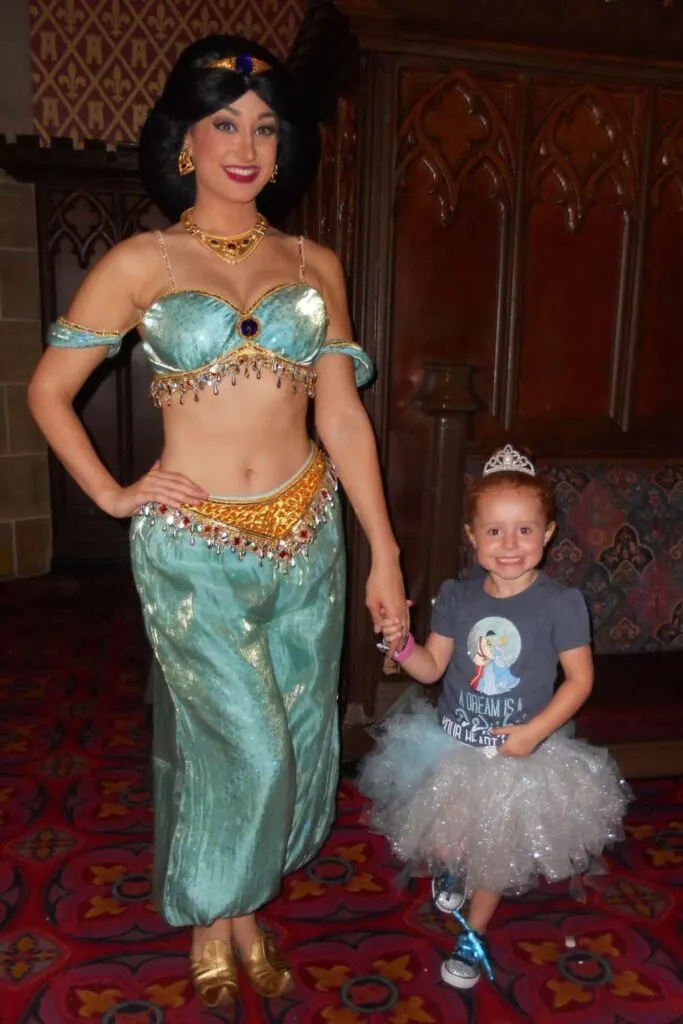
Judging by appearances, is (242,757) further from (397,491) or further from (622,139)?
(622,139)

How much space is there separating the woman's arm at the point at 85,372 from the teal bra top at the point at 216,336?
0.03m

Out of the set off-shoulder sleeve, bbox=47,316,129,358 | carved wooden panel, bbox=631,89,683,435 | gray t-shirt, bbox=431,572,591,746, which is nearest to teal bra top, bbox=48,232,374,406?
off-shoulder sleeve, bbox=47,316,129,358

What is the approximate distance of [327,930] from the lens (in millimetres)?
2311

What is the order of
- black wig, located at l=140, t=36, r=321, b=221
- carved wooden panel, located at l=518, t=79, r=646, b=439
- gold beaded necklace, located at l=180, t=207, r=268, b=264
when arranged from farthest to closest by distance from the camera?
carved wooden panel, located at l=518, t=79, r=646, b=439 → gold beaded necklace, located at l=180, t=207, r=268, b=264 → black wig, located at l=140, t=36, r=321, b=221

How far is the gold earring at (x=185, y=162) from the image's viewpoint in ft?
6.14

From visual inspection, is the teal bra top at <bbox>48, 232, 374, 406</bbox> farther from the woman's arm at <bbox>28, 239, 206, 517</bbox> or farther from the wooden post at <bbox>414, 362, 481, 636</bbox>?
the wooden post at <bbox>414, 362, 481, 636</bbox>

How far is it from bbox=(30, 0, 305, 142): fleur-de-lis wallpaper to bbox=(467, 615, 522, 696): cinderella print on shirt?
174 inches

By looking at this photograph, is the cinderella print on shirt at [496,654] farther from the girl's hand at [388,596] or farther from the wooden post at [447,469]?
the wooden post at [447,469]

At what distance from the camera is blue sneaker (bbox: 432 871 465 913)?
2307mm

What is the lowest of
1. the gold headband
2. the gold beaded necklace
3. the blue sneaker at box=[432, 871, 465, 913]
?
the blue sneaker at box=[432, 871, 465, 913]

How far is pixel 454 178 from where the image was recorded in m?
2.95

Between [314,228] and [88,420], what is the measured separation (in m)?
3.02

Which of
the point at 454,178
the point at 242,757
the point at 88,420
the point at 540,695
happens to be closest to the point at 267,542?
the point at 242,757

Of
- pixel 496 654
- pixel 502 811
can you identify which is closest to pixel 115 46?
pixel 496 654
